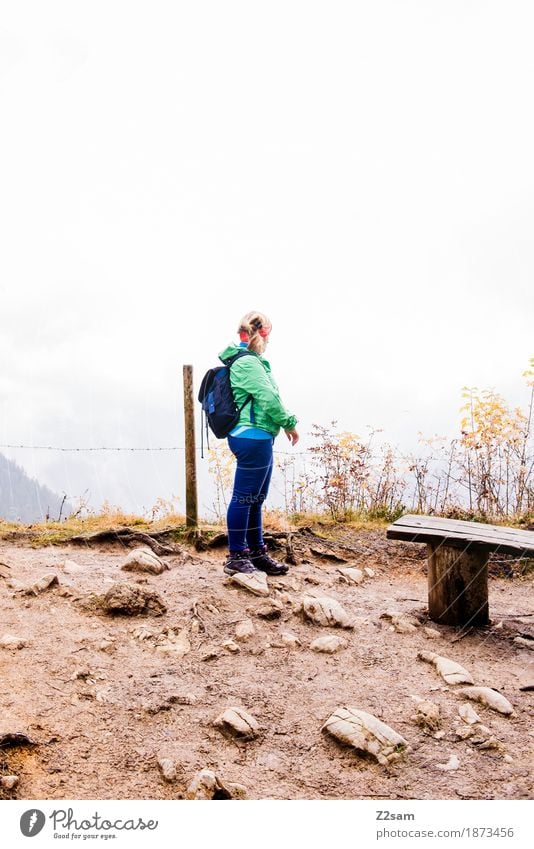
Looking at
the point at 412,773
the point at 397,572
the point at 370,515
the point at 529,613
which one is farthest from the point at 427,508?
the point at 412,773

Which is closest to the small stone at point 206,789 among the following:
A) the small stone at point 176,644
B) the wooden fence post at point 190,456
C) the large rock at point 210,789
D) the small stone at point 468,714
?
the large rock at point 210,789

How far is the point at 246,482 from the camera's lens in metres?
5.11

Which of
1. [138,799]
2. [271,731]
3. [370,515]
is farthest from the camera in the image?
[370,515]

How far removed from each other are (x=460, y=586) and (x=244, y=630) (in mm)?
1743

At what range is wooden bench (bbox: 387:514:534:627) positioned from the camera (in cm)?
473

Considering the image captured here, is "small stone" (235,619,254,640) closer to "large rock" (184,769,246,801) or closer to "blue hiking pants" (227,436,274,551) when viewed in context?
"blue hiking pants" (227,436,274,551)

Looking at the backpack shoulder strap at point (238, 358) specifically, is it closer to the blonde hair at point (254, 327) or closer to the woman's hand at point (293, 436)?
the blonde hair at point (254, 327)

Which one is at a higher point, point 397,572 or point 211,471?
point 211,471

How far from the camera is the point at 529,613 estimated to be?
5.37 metres

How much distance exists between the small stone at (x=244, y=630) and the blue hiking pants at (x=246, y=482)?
0.93m

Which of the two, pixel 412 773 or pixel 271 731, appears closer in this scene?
pixel 412 773

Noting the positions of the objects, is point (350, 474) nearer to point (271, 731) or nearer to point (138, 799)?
point (271, 731)

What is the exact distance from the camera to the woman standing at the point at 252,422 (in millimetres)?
4934
